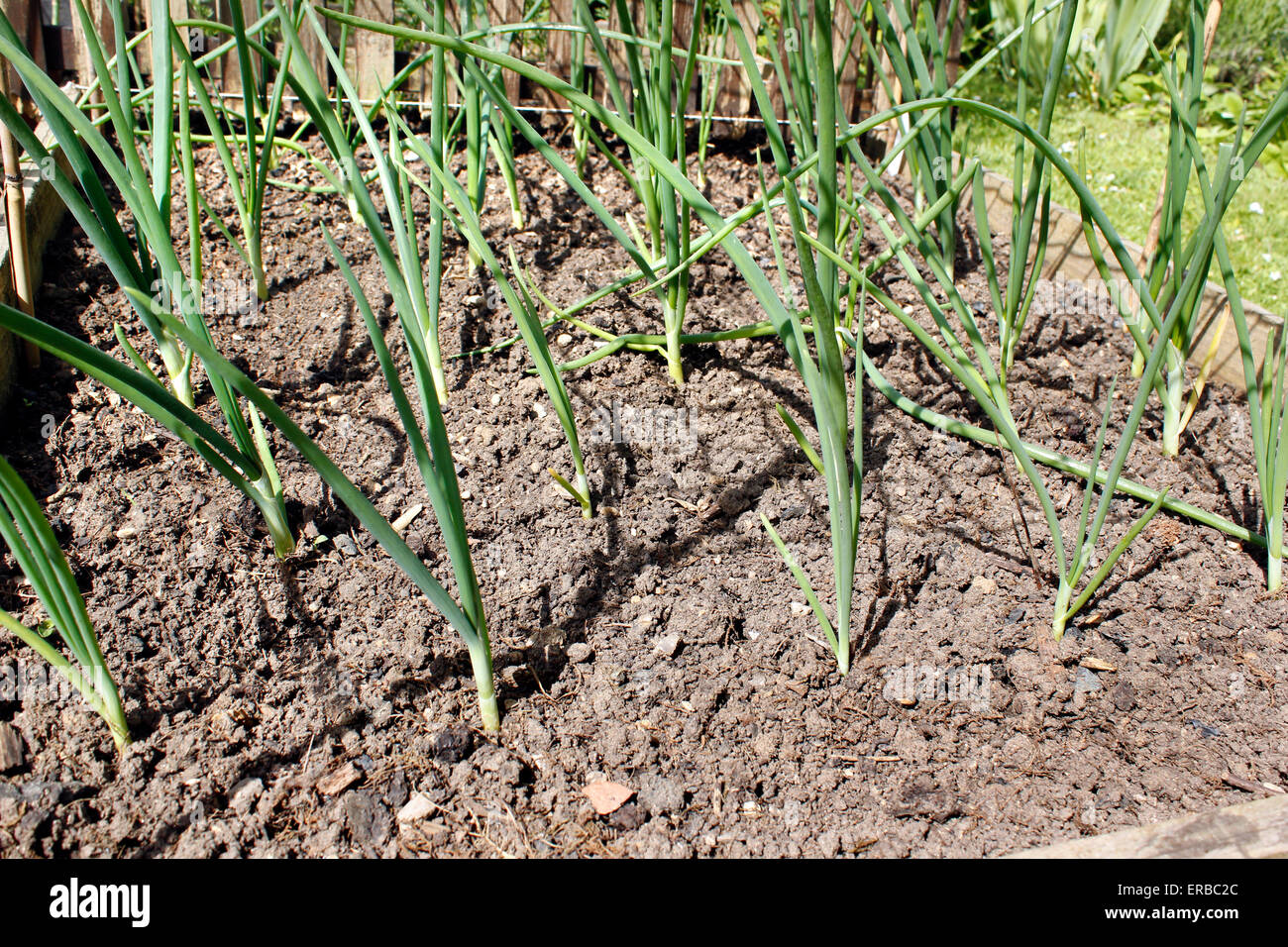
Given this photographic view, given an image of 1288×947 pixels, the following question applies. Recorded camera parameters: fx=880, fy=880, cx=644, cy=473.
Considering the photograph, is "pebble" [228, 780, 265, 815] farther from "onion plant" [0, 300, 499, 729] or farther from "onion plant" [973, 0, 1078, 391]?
"onion plant" [973, 0, 1078, 391]

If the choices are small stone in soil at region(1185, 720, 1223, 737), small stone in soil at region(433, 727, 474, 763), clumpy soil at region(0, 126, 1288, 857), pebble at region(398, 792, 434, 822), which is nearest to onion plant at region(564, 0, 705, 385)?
clumpy soil at region(0, 126, 1288, 857)

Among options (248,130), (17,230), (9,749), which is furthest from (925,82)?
(9,749)

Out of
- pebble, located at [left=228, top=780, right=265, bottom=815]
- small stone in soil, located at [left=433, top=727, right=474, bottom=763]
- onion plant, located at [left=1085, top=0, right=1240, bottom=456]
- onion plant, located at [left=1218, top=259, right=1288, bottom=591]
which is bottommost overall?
small stone in soil, located at [left=433, top=727, right=474, bottom=763]

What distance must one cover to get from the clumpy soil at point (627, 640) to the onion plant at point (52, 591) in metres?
0.11

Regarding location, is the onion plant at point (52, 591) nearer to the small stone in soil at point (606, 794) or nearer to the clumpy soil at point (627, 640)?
the clumpy soil at point (627, 640)

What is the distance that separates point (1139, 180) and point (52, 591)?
3.75 m

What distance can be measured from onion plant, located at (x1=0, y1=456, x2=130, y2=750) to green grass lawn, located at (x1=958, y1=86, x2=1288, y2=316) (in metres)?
2.11

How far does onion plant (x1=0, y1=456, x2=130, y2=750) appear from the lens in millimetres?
993

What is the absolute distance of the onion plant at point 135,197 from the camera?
1193 millimetres

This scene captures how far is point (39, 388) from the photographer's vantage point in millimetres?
1776

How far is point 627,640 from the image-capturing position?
1.43m

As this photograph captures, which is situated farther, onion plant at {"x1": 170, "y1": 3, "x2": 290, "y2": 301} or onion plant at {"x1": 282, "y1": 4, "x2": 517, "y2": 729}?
onion plant at {"x1": 170, "y1": 3, "x2": 290, "y2": 301}

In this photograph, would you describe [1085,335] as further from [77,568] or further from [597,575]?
[77,568]
